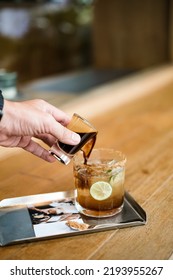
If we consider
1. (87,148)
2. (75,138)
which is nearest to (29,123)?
(75,138)

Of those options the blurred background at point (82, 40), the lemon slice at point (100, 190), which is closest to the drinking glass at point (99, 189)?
the lemon slice at point (100, 190)

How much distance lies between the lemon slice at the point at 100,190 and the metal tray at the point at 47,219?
55 millimetres

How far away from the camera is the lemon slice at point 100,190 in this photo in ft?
3.24

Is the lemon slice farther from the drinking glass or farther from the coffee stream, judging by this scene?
the coffee stream

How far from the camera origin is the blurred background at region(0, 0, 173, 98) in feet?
9.97

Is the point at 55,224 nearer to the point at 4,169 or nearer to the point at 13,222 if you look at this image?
the point at 13,222

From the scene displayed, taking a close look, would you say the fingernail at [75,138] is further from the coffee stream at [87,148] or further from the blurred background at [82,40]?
the blurred background at [82,40]

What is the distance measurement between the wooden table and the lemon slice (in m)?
0.08

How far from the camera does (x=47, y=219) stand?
101 cm

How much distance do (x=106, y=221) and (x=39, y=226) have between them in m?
0.15

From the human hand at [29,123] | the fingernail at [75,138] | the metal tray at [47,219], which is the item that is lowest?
the metal tray at [47,219]

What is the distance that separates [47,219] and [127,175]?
1.25ft

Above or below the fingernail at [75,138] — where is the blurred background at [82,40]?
below

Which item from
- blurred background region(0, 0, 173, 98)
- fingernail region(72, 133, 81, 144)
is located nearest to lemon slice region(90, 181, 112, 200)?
fingernail region(72, 133, 81, 144)
